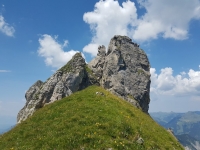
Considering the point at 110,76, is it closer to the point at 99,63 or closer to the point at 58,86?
the point at 99,63

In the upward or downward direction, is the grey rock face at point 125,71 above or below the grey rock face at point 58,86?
above

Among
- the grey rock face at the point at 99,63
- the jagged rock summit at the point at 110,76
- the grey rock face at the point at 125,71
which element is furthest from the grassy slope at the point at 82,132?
the grey rock face at the point at 99,63

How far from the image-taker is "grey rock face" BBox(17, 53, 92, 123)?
Result: 7419 centimetres

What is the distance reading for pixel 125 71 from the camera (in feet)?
363

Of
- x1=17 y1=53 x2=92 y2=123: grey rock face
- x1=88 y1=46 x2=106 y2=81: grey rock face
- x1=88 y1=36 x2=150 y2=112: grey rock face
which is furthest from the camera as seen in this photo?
x1=88 y1=46 x2=106 y2=81: grey rock face

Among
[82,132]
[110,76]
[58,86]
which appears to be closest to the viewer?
[82,132]

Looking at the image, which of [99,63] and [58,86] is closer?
[58,86]

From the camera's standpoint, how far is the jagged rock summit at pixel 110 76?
79.8m

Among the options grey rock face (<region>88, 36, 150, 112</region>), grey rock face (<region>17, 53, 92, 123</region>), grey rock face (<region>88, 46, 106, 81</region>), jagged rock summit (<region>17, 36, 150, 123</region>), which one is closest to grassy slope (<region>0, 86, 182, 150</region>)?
grey rock face (<region>17, 53, 92, 123</region>)

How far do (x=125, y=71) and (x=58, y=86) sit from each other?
44.7m

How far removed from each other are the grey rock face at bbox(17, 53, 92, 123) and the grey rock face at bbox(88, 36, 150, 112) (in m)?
14.3

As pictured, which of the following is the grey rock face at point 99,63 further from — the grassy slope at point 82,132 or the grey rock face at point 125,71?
the grassy slope at point 82,132

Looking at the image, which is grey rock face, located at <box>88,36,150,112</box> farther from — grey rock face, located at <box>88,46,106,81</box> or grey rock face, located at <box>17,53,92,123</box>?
grey rock face, located at <box>17,53,92,123</box>

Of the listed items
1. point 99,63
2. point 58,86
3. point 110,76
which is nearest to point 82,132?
point 58,86
